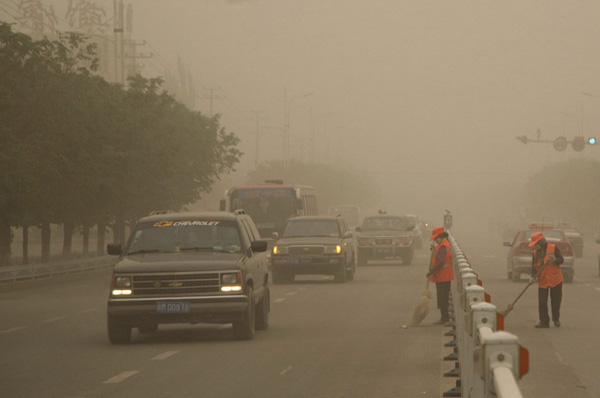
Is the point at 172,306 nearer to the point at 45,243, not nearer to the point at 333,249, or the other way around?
the point at 333,249

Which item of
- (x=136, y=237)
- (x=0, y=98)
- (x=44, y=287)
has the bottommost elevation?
(x=44, y=287)

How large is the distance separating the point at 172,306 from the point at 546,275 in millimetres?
6457

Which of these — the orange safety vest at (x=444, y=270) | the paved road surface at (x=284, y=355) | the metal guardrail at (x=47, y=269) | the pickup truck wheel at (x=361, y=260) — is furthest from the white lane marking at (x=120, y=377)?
the pickup truck wheel at (x=361, y=260)

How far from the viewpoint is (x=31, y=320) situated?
74.8ft

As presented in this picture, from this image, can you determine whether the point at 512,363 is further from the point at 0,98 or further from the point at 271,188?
the point at 271,188

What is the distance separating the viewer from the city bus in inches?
1813

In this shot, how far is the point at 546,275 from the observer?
20.3 m

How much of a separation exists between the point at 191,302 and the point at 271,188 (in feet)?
97.8

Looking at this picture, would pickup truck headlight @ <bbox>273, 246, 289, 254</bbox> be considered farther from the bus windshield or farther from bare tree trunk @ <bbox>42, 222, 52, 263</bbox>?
bare tree trunk @ <bbox>42, 222, 52, 263</bbox>

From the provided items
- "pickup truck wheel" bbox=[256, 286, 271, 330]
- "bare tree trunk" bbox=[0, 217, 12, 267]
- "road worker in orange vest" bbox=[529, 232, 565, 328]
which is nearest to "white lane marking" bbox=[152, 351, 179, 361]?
"pickup truck wheel" bbox=[256, 286, 271, 330]

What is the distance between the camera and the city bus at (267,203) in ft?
151

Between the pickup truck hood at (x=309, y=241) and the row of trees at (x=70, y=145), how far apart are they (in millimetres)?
7185

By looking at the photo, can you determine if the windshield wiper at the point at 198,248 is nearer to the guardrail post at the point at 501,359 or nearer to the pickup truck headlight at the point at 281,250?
the guardrail post at the point at 501,359

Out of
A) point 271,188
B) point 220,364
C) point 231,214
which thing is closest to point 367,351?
point 220,364
